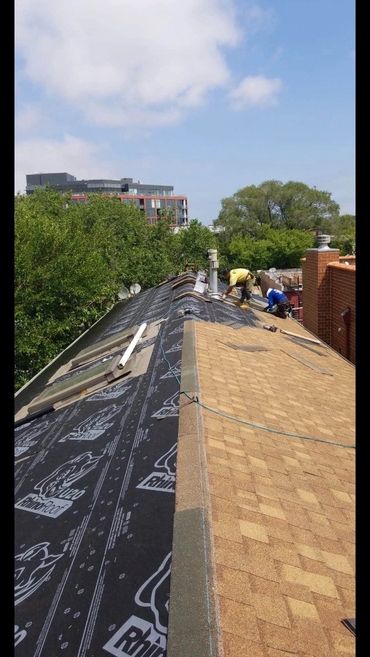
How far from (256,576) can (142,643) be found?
0.73 meters

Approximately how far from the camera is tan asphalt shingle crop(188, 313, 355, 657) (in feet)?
8.07

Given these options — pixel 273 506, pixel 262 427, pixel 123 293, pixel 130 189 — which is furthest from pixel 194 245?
pixel 130 189

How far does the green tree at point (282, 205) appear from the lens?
6419 cm

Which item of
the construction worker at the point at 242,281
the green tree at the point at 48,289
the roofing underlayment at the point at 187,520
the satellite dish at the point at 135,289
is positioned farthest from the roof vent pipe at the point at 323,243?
the satellite dish at the point at 135,289

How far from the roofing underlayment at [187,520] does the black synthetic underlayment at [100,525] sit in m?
0.01

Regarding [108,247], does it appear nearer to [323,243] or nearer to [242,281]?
[242,281]

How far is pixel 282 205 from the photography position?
215 ft

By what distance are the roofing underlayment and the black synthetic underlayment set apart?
0.01 metres

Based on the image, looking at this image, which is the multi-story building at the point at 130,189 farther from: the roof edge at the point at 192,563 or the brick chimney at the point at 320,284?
the roof edge at the point at 192,563

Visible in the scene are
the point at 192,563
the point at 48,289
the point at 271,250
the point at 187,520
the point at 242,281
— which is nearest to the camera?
the point at 192,563

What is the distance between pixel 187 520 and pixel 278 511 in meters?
0.93

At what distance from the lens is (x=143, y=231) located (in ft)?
110

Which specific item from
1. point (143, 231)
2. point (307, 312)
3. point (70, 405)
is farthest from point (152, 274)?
point (70, 405)

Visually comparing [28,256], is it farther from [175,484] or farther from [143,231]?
[143,231]
